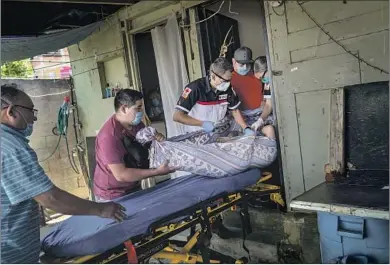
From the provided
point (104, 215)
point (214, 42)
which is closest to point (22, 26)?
point (214, 42)

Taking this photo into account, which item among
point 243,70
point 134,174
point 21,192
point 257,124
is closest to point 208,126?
point 257,124

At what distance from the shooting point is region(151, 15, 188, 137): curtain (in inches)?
90.6

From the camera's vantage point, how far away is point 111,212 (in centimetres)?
130

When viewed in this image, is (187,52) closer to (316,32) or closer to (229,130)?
(229,130)

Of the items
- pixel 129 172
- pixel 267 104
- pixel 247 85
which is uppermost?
pixel 247 85

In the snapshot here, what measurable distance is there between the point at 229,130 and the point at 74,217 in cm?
99

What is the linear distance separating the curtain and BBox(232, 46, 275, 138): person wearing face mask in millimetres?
428

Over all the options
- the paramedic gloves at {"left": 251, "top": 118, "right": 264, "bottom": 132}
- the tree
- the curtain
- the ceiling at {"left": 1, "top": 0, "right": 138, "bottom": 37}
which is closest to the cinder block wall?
the tree

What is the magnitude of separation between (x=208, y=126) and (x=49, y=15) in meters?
1.55

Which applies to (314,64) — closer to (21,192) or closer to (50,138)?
(21,192)

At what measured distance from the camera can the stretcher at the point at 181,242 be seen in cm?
126

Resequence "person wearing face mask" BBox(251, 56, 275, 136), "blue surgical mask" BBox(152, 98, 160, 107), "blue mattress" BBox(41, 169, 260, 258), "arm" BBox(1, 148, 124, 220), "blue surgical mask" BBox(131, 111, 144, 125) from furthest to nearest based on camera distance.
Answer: "blue surgical mask" BBox(152, 98, 160, 107)
"person wearing face mask" BBox(251, 56, 275, 136)
"blue surgical mask" BBox(131, 111, 144, 125)
"blue mattress" BBox(41, 169, 260, 258)
"arm" BBox(1, 148, 124, 220)

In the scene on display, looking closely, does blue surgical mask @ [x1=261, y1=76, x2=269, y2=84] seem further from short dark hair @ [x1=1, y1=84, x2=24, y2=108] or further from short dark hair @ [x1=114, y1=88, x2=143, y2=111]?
short dark hair @ [x1=1, y1=84, x2=24, y2=108]

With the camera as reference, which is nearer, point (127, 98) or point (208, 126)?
point (127, 98)
